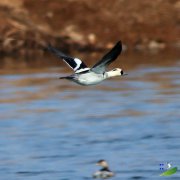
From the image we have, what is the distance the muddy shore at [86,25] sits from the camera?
47094 mm

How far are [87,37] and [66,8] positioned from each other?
8.32ft

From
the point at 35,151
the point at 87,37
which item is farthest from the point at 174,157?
the point at 87,37

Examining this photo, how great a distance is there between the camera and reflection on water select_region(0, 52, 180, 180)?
2311 cm

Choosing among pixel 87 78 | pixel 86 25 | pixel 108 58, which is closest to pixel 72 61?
pixel 87 78

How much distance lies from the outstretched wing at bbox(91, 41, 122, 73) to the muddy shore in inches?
1129

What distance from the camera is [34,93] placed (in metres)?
35.5

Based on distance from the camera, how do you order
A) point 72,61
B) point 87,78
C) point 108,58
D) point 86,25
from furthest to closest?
point 86,25
point 72,61
point 87,78
point 108,58

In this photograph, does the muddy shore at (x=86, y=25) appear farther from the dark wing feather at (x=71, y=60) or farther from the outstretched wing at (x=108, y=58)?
the outstretched wing at (x=108, y=58)

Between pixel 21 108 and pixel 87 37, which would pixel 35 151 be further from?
pixel 87 37

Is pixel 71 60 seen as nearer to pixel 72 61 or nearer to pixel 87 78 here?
pixel 72 61

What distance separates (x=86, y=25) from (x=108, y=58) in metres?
31.1

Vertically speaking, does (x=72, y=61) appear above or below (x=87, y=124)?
below

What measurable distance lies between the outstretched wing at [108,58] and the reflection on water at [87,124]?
4.20 m

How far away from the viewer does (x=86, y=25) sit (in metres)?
48.4
